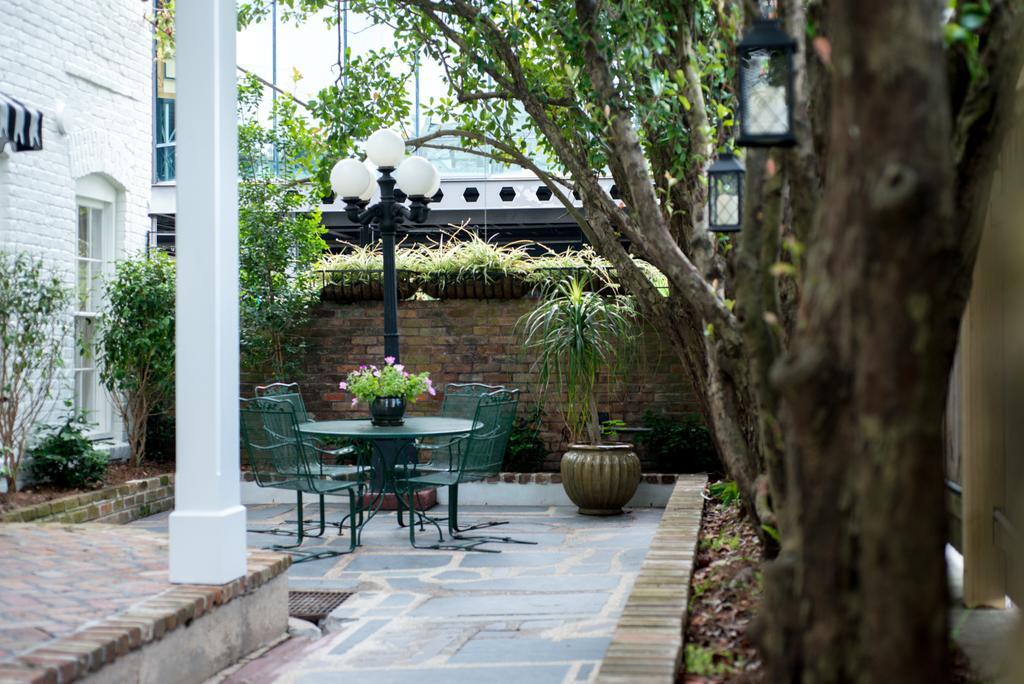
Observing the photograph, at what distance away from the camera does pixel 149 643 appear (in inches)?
143

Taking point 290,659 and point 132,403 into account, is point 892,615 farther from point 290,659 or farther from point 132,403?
point 132,403

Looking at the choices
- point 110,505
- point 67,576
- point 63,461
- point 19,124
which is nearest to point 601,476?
point 110,505

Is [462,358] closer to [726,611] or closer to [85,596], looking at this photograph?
[85,596]

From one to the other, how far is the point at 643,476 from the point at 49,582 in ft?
16.5

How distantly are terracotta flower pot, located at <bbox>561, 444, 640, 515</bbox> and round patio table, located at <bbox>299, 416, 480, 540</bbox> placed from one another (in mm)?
1005

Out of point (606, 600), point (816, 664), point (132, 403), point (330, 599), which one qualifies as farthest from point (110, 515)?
point (816, 664)

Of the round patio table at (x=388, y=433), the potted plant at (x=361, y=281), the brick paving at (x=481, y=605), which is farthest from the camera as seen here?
the potted plant at (x=361, y=281)

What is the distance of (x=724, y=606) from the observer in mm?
3744

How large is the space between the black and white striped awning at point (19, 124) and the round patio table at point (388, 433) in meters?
2.29

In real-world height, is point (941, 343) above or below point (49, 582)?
above

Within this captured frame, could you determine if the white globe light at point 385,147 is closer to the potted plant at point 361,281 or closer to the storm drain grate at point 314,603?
the potted plant at point 361,281

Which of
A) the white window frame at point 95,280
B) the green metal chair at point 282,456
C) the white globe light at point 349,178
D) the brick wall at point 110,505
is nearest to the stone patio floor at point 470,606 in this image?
the brick wall at point 110,505

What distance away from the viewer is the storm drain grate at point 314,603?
5141 mm

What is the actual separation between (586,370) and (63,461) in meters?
3.69
